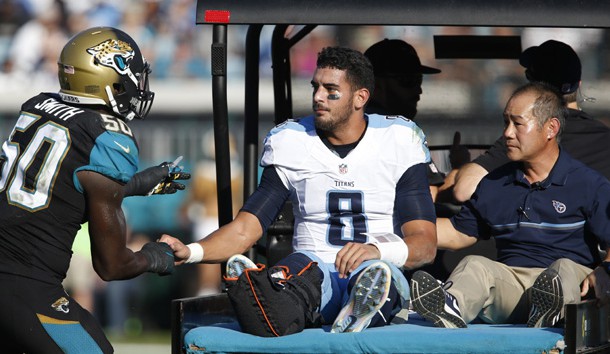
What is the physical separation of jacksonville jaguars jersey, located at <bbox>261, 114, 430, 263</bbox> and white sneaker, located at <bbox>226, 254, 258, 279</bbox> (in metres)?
0.62

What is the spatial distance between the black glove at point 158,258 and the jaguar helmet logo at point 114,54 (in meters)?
0.65

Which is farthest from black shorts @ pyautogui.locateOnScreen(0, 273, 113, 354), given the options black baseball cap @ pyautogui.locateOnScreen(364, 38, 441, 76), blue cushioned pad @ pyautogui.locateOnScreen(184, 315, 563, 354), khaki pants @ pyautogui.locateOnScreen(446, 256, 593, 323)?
black baseball cap @ pyautogui.locateOnScreen(364, 38, 441, 76)

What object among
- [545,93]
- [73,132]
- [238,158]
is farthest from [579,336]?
[238,158]

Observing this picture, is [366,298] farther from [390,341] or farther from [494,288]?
[494,288]

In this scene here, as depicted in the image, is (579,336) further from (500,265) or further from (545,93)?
(545,93)

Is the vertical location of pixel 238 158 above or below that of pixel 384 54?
below

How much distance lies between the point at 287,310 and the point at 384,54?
2197mm

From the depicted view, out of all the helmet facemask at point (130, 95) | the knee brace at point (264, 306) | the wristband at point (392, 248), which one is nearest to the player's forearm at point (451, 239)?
the wristband at point (392, 248)

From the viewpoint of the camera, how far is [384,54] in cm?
627

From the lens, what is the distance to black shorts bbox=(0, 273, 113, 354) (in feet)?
12.9

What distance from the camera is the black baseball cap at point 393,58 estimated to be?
6.23 meters

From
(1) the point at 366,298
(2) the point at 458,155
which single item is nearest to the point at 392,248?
(1) the point at 366,298

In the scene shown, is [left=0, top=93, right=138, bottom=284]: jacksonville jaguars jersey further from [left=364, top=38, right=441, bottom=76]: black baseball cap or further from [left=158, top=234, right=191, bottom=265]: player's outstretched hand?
[left=364, top=38, right=441, bottom=76]: black baseball cap

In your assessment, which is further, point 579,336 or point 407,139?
point 407,139
